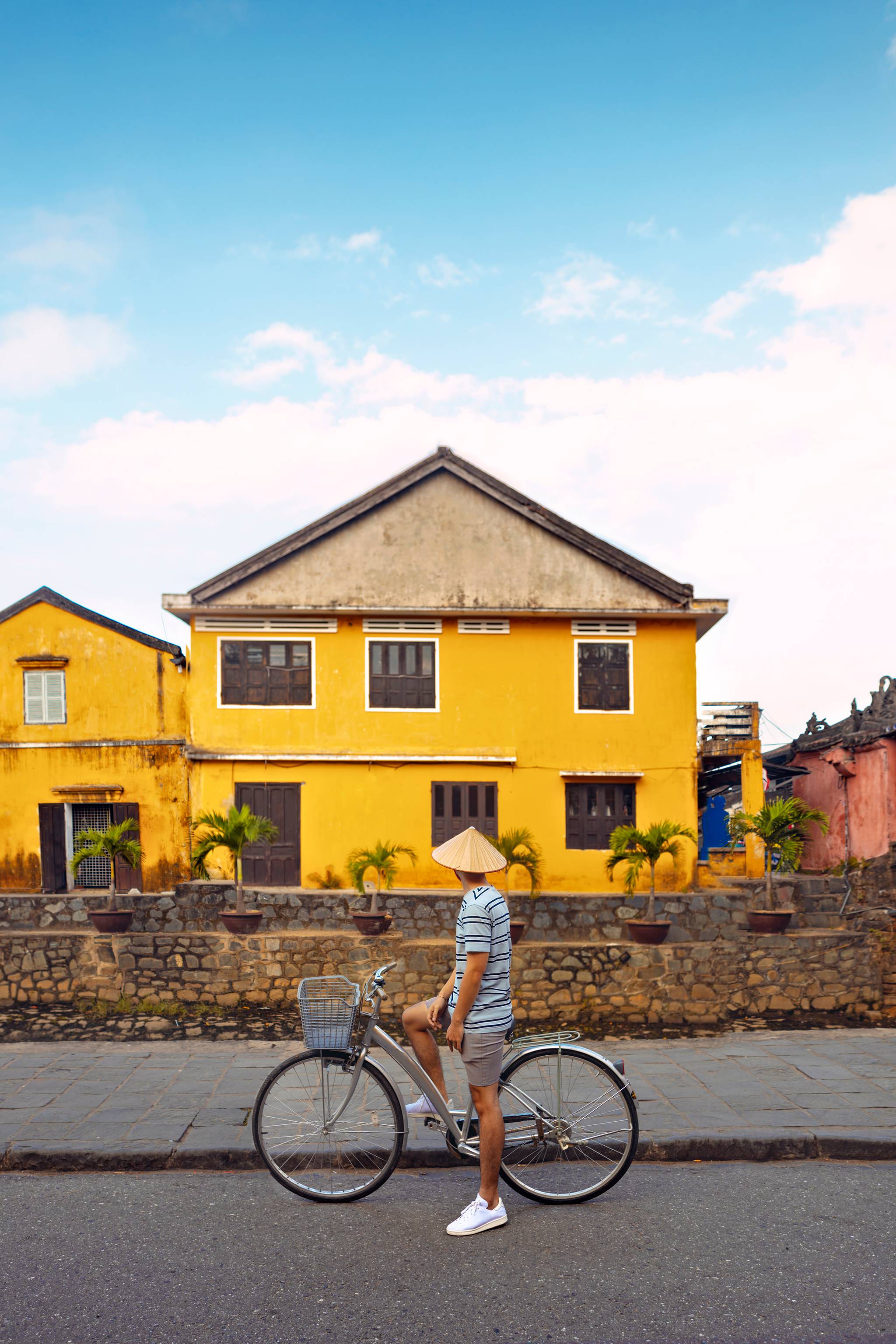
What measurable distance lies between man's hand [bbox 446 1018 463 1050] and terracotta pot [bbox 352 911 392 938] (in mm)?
8906

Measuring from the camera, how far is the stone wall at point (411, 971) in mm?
13266

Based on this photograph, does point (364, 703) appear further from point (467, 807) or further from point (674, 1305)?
point (674, 1305)

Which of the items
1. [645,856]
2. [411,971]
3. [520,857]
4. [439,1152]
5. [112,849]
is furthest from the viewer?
[645,856]

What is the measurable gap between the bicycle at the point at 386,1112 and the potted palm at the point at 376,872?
27.4ft

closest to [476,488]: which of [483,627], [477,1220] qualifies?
[483,627]

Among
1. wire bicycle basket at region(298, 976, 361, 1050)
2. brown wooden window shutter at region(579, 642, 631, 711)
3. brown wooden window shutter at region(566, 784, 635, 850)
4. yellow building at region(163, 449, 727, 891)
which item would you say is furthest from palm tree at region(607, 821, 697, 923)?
wire bicycle basket at region(298, 976, 361, 1050)

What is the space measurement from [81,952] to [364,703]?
6.22 m

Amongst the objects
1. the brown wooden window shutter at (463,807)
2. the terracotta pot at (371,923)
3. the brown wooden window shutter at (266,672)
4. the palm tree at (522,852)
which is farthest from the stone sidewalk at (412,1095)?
the brown wooden window shutter at (266,672)

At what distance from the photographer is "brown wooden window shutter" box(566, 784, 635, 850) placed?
1691 cm

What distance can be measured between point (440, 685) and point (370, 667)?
134cm

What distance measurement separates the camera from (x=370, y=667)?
669 inches

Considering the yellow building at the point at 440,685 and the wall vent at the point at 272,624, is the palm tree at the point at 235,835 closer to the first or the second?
the yellow building at the point at 440,685

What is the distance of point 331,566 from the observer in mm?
17047

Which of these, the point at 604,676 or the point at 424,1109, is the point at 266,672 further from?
the point at 424,1109
